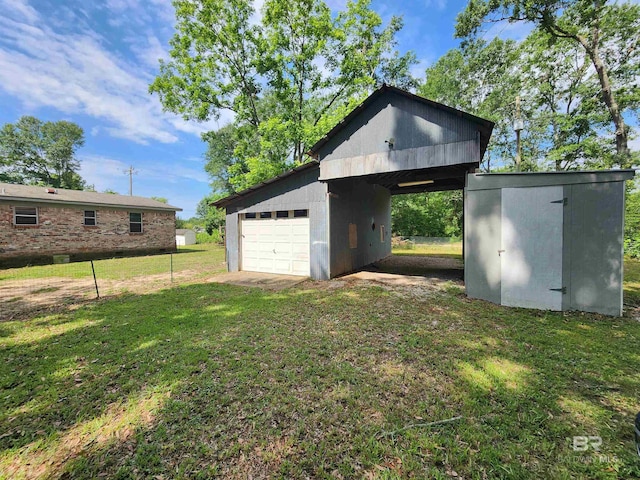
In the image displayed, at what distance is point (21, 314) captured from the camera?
207 inches

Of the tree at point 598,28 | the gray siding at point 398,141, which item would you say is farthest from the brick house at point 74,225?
the tree at point 598,28

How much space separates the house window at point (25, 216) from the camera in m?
12.1

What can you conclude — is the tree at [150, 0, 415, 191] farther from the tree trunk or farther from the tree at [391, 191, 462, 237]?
the tree trunk

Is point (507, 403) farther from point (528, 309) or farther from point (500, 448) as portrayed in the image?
point (528, 309)

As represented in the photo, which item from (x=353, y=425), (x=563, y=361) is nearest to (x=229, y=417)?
(x=353, y=425)

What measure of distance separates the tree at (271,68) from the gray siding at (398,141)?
7530 mm

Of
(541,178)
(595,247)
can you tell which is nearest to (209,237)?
(541,178)

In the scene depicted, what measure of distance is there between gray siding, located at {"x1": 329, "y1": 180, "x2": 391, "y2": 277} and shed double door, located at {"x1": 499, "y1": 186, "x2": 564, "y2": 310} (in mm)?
4610

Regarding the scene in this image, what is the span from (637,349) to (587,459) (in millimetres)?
2847

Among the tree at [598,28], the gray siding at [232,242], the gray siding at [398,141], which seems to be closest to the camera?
the gray siding at [398,141]

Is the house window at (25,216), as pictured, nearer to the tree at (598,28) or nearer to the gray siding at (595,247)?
the gray siding at (595,247)

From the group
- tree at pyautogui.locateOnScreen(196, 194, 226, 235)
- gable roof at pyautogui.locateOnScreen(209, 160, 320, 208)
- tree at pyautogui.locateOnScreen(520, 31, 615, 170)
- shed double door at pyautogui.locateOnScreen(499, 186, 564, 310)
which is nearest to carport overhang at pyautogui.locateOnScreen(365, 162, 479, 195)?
shed double door at pyautogui.locateOnScreen(499, 186, 564, 310)

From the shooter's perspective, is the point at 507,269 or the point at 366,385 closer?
the point at 366,385

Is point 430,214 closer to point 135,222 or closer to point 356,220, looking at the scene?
point 356,220
